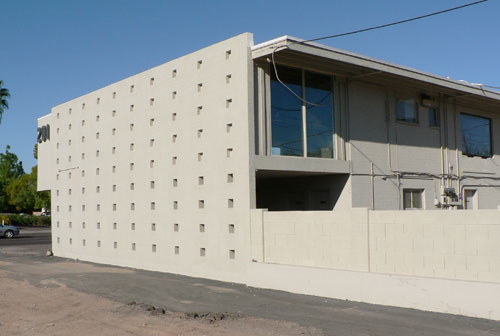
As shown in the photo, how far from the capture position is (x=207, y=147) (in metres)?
15.1

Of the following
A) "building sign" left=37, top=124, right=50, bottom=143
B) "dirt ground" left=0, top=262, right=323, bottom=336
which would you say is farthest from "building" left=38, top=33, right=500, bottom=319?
"building sign" left=37, top=124, right=50, bottom=143

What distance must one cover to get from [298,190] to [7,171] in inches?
3114

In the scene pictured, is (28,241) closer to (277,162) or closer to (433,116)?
(277,162)

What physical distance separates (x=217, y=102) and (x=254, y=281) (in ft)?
16.9

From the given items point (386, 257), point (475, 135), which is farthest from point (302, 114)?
point (475, 135)

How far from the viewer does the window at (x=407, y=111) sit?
17.8m

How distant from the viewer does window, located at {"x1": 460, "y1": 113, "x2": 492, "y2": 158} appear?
66.8 ft

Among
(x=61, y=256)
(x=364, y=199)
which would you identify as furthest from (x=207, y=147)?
(x=61, y=256)

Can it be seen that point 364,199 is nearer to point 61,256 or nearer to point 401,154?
point 401,154

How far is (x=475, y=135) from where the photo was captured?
20953mm

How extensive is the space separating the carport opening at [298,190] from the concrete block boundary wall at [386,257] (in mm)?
2967

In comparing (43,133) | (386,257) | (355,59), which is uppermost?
(355,59)

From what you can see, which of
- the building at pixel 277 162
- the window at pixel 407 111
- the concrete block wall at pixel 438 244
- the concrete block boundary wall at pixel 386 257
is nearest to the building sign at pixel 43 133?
the building at pixel 277 162

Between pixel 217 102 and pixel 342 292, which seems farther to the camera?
pixel 217 102
